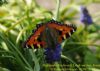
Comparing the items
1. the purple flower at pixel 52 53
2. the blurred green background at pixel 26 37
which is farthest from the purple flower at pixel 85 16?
the purple flower at pixel 52 53

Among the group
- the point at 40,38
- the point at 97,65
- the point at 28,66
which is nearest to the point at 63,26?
the point at 40,38

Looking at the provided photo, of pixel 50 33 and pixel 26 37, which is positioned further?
pixel 26 37

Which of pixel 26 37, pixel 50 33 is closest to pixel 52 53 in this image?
pixel 50 33

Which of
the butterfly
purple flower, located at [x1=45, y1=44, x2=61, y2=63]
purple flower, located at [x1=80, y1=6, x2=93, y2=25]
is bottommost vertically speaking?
purple flower, located at [x1=45, y1=44, x2=61, y2=63]

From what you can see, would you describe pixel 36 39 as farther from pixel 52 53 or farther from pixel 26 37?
pixel 26 37

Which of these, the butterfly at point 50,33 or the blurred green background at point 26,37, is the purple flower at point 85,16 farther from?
the butterfly at point 50,33

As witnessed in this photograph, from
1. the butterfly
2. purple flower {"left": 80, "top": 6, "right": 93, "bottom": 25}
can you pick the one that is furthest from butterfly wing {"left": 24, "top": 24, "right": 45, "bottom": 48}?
purple flower {"left": 80, "top": 6, "right": 93, "bottom": 25}

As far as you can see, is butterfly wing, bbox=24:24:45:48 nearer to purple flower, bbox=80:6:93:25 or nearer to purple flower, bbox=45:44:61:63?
purple flower, bbox=45:44:61:63
